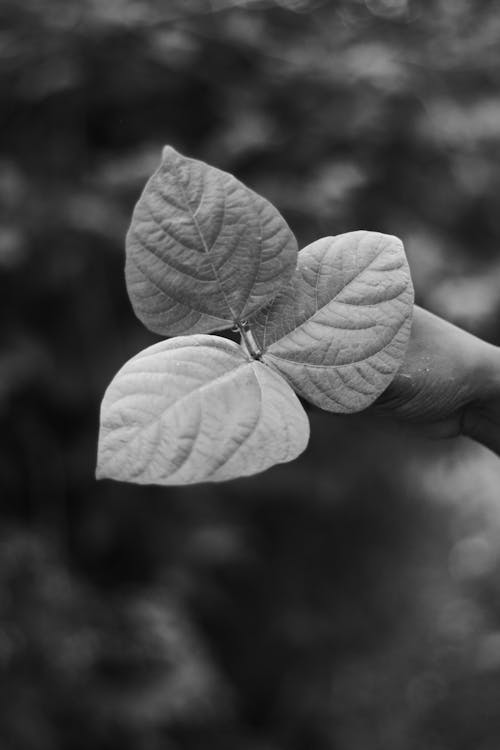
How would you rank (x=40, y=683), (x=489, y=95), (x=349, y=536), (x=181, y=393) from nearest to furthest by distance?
(x=181, y=393), (x=40, y=683), (x=489, y=95), (x=349, y=536)

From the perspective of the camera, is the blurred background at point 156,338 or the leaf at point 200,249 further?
the blurred background at point 156,338

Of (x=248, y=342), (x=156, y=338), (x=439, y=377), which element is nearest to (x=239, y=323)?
(x=248, y=342)

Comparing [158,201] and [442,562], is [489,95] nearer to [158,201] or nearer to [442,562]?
[442,562]

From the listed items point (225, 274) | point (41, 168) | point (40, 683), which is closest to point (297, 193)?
point (41, 168)

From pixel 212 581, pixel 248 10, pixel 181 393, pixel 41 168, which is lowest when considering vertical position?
pixel 212 581

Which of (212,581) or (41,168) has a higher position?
(41,168)

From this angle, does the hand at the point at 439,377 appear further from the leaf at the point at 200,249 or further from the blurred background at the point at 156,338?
the blurred background at the point at 156,338

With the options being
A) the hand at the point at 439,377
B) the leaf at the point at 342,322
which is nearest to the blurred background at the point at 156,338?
the hand at the point at 439,377
